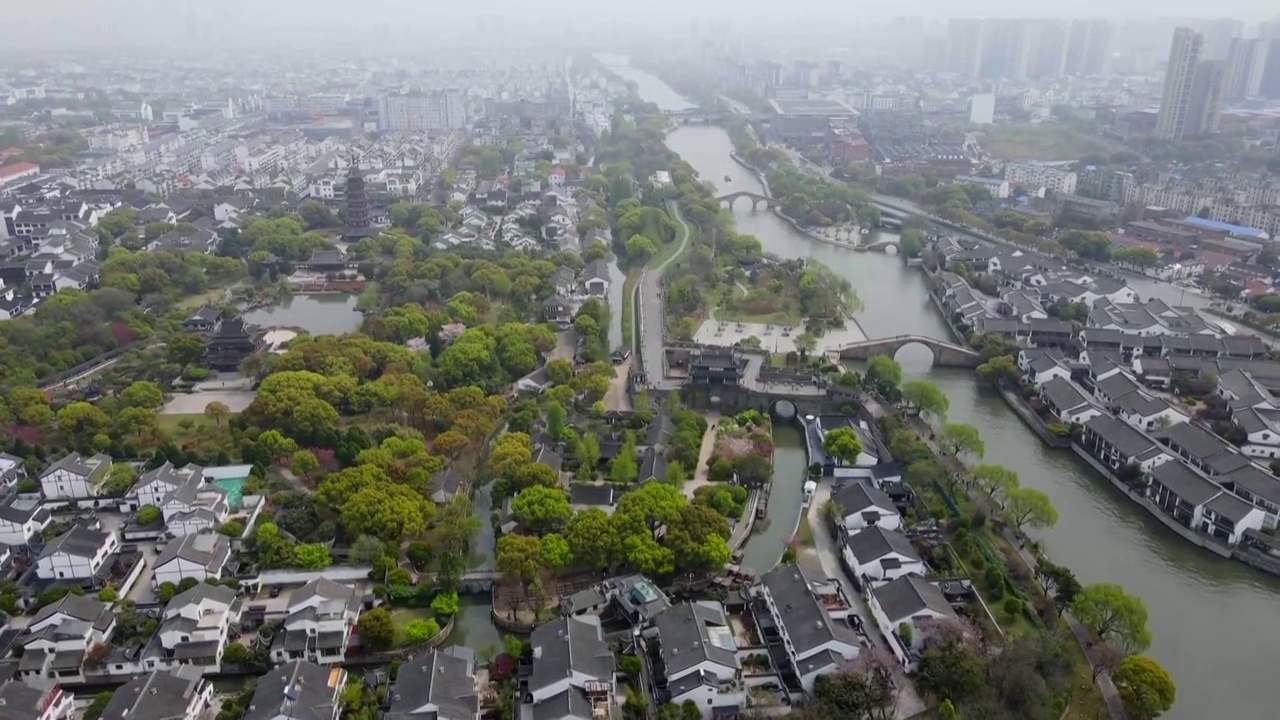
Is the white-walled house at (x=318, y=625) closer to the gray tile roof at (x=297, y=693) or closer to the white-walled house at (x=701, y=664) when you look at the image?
the gray tile roof at (x=297, y=693)

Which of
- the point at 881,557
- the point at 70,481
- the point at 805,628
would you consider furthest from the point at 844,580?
the point at 70,481

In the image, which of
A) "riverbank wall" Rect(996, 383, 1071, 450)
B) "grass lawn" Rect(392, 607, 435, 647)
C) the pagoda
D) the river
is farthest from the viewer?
the pagoda

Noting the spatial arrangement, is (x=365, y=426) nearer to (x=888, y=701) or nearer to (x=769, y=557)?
(x=769, y=557)

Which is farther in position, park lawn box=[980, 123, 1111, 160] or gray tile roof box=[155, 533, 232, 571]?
park lawn box=[980, 123, 1111, 160]

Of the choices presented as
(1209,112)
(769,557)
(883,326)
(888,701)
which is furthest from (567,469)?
(1209,112)

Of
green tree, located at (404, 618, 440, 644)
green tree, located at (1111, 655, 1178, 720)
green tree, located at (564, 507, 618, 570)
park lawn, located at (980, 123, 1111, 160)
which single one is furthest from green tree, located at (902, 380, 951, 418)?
park lawn, located at (980, 123, 1111, 160)

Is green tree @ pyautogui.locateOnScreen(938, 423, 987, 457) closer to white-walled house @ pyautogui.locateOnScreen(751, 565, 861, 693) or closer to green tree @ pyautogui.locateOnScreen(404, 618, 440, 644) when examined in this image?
white-walled house @ pyautogui.locateOnScreen(751, 565, 861, 693)
